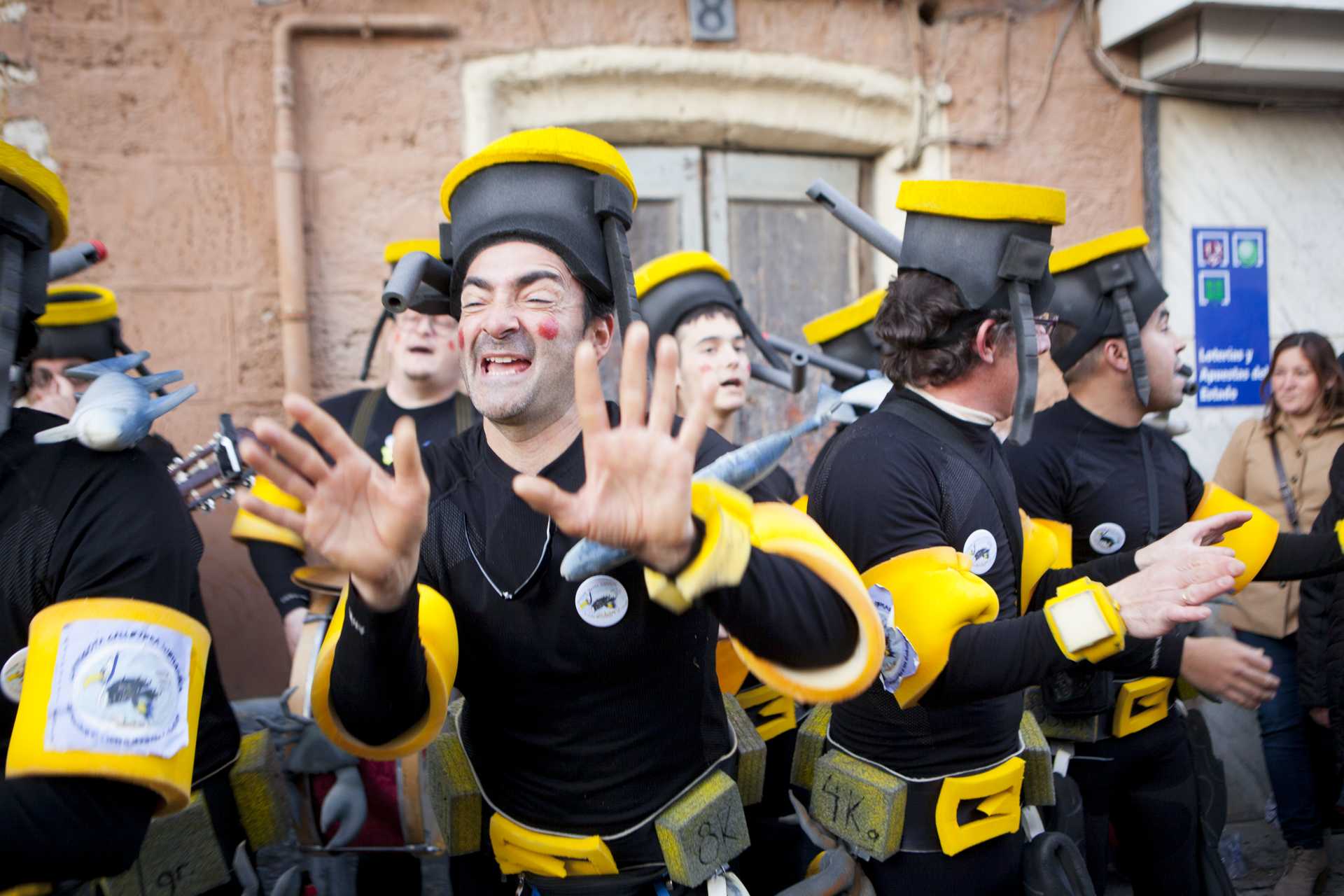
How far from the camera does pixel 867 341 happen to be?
403 cm

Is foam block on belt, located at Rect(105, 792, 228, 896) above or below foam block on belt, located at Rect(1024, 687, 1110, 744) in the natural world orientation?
above

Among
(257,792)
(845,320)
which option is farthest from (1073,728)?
(257,792)

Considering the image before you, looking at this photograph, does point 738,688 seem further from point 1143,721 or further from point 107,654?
point 107,654

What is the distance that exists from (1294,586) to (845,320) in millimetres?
2191

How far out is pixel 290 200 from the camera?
4336 millimetres

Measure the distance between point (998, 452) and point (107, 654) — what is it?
6.31 feet

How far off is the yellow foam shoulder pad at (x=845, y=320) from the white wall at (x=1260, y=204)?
234cm

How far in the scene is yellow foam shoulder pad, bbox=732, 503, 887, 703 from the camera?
151 centimetres

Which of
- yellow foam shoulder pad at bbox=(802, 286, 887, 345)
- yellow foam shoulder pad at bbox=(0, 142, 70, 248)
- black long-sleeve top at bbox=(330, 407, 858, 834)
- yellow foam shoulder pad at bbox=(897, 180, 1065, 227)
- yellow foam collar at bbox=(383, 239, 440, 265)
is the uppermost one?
yellow foam collar at bbox=(383, 239, 440, 265)

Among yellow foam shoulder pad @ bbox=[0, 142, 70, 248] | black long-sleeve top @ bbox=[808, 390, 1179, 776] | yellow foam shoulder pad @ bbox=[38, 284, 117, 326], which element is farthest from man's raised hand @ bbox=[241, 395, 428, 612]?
yellow foam shoulder pad @ bbox=[38, 284, 117, 326]

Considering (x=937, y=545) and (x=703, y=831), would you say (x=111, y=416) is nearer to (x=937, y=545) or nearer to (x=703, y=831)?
(x=703, y=831)

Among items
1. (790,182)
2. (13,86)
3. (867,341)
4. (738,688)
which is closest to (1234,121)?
(790,182)

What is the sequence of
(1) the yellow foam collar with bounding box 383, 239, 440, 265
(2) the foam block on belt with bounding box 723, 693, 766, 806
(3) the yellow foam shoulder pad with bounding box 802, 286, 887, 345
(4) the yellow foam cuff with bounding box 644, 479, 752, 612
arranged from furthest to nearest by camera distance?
(3) the yellow foam shoulder pad with bounding box 802, 286, 887, 345 → (1) the yellow foam collar with bounding box 383, 239, 440, 265 → (2) the foam block on belt with bounding box 723, 693, 766, 806 → (4) the yellow foam cuff with bounding box 644, 479, 752, 612

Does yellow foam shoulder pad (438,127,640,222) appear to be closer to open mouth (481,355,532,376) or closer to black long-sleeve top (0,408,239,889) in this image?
open mouth (481,355,532,376)
